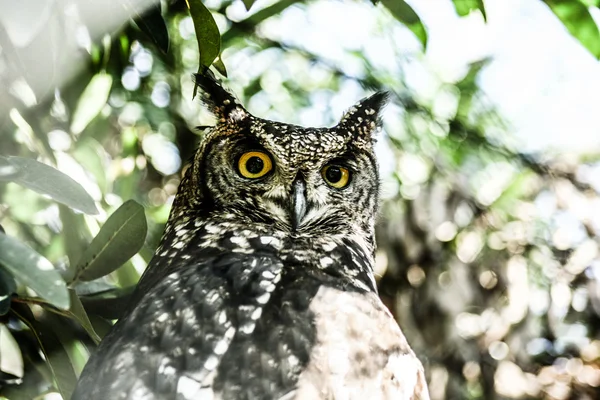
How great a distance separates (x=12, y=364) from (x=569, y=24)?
5.83 feet

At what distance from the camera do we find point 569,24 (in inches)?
91.9

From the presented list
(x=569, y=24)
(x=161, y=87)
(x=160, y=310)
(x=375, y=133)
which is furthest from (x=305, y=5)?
(x=160, y=310)

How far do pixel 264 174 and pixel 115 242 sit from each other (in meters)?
0.86

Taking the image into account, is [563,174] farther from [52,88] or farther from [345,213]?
[52,88]

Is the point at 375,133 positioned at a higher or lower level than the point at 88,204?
lower

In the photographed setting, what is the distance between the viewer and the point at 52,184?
162cm

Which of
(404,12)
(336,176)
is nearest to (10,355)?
(336,176)

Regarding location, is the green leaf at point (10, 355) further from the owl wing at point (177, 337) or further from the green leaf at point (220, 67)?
the green leaf at point (220, 67)

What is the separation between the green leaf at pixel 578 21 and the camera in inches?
92.0

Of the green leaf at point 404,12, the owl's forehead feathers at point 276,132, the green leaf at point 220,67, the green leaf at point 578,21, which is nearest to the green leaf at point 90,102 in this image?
the owl's forehead feathers at point 276,132

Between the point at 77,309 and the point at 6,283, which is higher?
the point at 6,283

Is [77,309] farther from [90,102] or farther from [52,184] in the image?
[90,102]

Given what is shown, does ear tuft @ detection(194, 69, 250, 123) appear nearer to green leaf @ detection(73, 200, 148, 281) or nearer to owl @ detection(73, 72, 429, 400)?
owl @ detection(73, 72, 429, 400)

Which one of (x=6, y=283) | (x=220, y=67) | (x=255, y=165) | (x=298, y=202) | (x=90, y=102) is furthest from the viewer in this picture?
(x=255, y=165)
